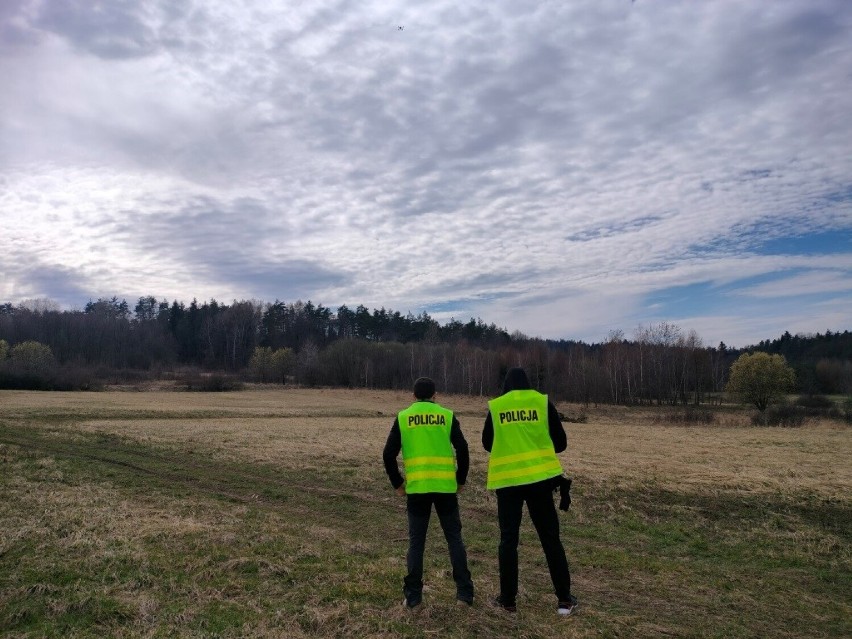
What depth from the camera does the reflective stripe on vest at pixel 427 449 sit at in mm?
6094

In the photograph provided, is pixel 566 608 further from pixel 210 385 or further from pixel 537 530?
pixel 210 385

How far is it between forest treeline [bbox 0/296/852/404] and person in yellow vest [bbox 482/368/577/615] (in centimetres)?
7451

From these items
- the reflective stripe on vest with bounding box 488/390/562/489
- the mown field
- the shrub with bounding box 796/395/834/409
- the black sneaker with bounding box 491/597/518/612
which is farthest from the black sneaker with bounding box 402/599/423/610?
the shrub with bounding box 796/395/834/409

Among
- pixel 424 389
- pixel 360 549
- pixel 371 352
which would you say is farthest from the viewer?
pixel 371 352

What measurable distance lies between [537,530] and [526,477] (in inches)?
23.1

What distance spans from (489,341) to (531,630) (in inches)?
5007

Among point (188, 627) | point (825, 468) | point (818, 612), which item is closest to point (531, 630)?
point (188, 627)

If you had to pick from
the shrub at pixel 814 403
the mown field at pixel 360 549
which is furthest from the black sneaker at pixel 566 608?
the shrub at pixel 814 403

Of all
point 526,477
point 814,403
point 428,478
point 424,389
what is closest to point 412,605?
point 428,478

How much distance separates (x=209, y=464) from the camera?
1712 centimetres

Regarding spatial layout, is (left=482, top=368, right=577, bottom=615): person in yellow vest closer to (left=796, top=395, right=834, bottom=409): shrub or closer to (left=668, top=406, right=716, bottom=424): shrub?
(left=668, top=406, right=716, bottom=424): shrub

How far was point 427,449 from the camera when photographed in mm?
6152

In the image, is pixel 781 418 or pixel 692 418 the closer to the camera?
pixel 781 418

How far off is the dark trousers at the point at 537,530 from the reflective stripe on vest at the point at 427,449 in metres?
0.62
